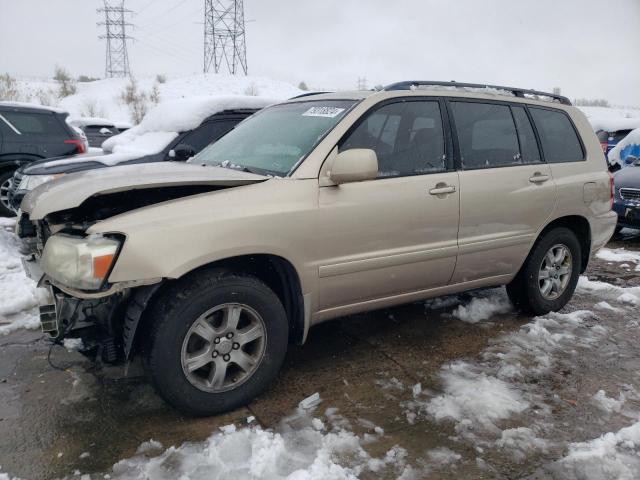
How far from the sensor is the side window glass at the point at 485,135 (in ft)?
12.0

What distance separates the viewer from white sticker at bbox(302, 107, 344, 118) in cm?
327

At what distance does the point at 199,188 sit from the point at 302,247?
25.5 inches

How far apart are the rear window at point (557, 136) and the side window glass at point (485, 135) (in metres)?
0.33

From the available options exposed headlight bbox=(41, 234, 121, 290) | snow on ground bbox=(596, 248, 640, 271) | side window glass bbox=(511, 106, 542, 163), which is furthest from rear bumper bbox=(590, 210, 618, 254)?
exposed headlight bbox=(41, 234, 121, 290)

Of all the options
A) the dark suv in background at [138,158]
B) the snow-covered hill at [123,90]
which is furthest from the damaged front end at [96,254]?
the snow-covered hill at [123,90]

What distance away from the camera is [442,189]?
3410 mm

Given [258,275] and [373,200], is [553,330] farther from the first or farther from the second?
[258,275]

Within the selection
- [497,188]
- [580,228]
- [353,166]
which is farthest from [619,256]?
[353,166]

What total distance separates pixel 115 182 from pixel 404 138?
71.9 inches

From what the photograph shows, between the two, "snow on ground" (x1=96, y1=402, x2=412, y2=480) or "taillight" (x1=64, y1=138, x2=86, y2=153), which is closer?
"snow on ground" (x1=96, y1=402, x2=412, y2=480)

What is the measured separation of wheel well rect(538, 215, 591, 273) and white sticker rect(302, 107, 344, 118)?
2.06 metres

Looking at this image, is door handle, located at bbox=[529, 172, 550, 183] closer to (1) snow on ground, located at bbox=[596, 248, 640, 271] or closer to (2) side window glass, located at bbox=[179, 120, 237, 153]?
(1) snow on ground, located at bbox=[596, 248, 640, 271]

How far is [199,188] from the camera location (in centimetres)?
279

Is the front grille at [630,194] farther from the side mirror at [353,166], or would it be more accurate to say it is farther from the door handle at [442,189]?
the side mirror at [353,166]
